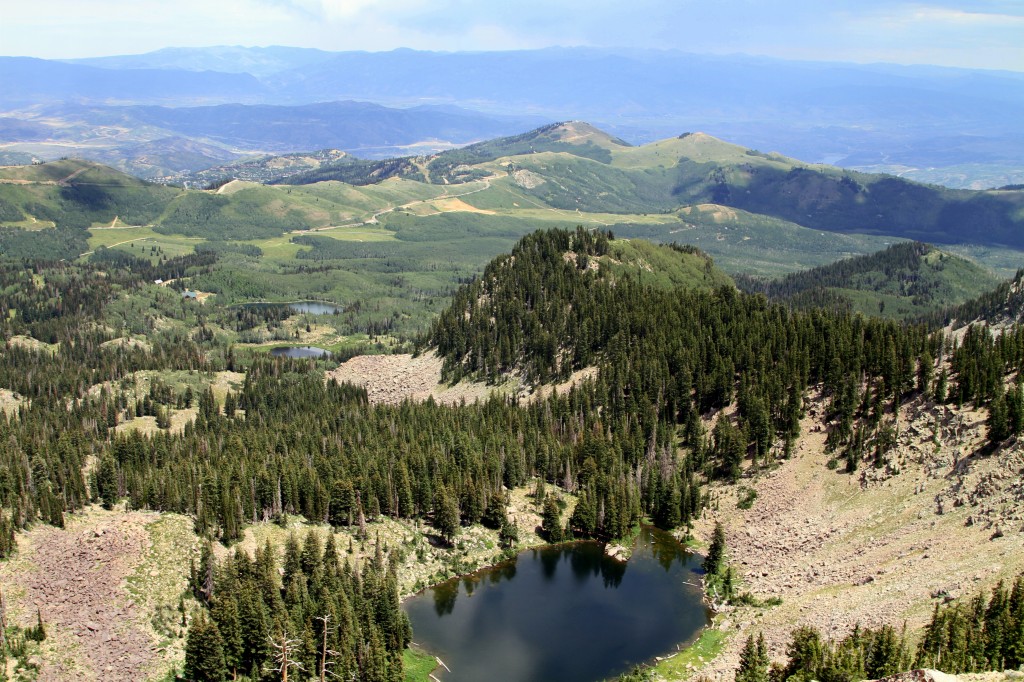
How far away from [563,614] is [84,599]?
54864 mm

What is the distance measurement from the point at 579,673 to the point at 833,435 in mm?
60103

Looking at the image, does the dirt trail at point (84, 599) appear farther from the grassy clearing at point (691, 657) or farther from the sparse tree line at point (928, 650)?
the sparse tree line at point (928, 650)

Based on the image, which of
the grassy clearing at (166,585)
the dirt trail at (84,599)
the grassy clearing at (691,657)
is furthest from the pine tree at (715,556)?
the dirt trail at (84,599)

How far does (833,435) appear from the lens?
137750 millimetres

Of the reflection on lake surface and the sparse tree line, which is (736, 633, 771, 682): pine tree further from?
the reflection on lake surface

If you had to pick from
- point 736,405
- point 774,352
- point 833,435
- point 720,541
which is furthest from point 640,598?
point 774,352

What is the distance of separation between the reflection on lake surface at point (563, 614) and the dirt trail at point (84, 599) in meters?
31.7

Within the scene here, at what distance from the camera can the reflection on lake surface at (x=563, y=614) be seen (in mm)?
101881

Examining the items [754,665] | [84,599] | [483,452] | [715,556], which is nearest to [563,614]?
Result: [715,556]

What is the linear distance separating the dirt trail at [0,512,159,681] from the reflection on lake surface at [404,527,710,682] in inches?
1248

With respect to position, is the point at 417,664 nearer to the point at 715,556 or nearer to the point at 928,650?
the point at 715,556

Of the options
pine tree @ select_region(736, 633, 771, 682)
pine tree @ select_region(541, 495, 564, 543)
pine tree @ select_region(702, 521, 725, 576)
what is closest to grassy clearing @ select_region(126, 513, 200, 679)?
pine tree @ select_region(541, 495, 564, 543)

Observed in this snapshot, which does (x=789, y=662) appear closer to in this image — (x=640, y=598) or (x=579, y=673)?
(x=579, y=673)

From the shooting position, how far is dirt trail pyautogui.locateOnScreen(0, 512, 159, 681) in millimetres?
85250
